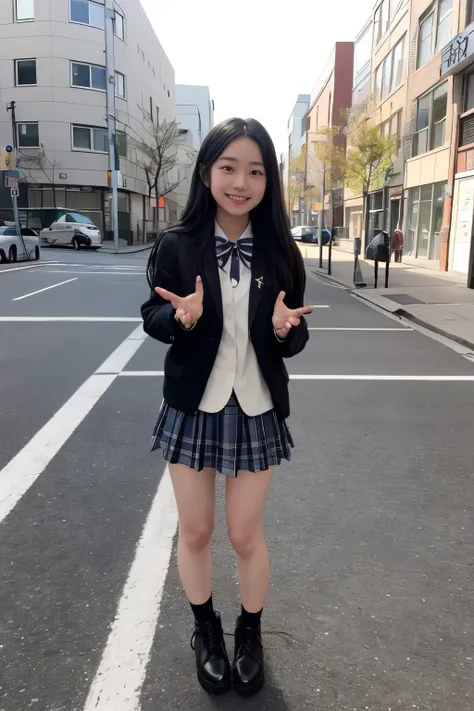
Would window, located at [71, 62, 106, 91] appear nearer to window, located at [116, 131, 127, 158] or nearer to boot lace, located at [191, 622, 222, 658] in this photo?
window, located at [116, 131, 127, 158]

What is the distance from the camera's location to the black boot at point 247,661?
221 cm

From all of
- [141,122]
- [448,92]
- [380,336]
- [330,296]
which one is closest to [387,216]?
[448,92]

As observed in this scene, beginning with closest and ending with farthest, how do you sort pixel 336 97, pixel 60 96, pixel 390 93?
pixel 390 93 < pixel 60 96 < pixel 336 97

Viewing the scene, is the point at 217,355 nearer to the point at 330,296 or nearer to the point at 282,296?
the point at 282,296

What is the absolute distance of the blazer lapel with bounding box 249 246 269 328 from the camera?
7.04ft

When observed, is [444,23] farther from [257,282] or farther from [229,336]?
[229,336]

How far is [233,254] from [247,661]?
1.46 m

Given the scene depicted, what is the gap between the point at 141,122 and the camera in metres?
50.6

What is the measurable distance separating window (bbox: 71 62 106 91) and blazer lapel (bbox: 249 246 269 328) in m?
43.6

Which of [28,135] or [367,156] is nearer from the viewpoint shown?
[367,156]

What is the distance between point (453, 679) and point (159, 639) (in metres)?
1.12

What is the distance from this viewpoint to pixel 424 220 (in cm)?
2611

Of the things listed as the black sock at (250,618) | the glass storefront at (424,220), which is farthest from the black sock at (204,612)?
the glass storefront at (424,220)

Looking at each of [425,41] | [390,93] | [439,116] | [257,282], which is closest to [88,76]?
[390,93]
